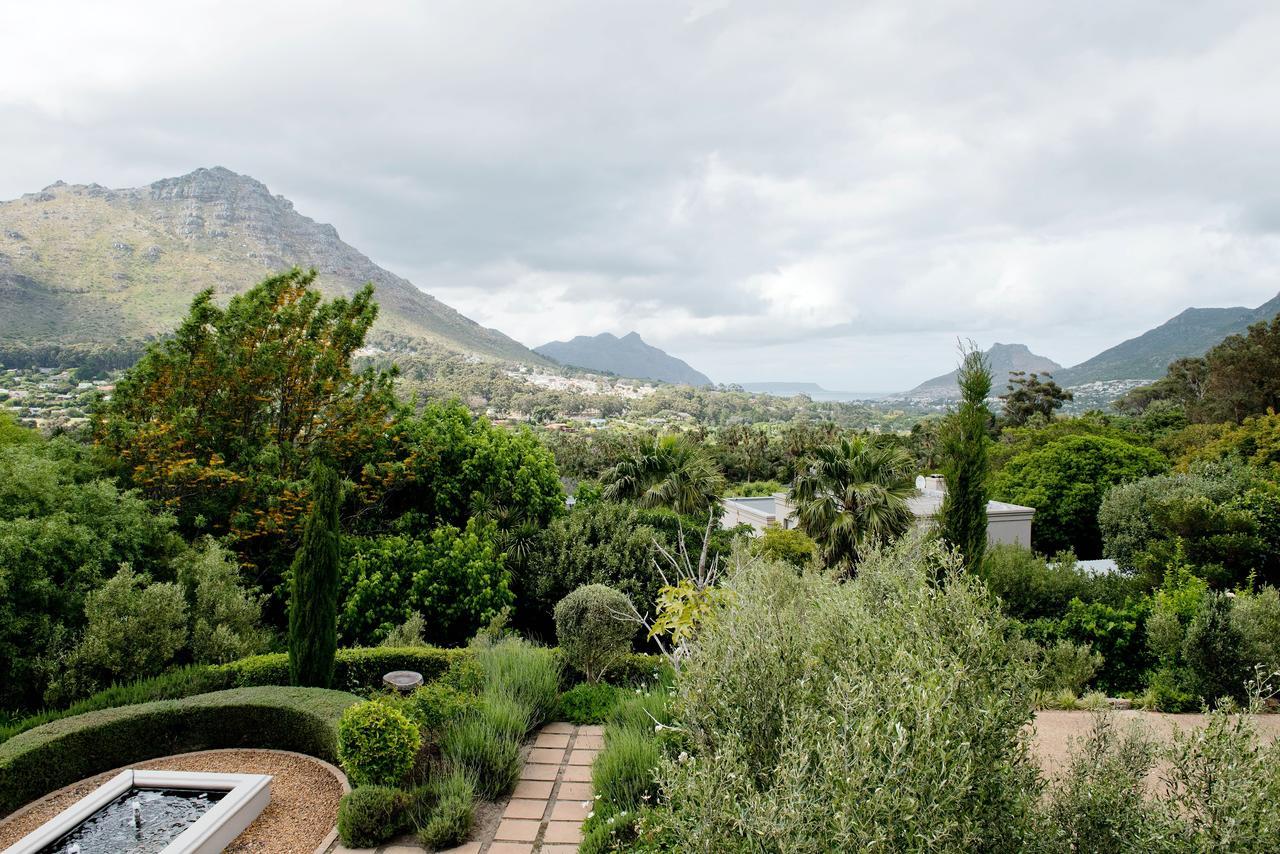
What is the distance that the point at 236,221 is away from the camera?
81.3 meters

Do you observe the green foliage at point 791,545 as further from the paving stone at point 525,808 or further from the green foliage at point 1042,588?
the paving stone at point 525,808

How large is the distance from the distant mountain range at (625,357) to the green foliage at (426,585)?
134 meters

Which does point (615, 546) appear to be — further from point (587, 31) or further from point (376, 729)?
Result: point (587, 31)

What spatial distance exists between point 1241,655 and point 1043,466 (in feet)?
51.0

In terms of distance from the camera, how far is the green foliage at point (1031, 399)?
143 ft

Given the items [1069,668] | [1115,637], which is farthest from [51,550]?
[1115,637]

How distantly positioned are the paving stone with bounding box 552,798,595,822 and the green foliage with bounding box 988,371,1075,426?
44313mm

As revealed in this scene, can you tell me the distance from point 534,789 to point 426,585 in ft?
18.2

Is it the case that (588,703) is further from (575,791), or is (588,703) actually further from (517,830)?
(517,830)

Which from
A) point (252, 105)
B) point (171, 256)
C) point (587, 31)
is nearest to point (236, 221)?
point (171, 256)

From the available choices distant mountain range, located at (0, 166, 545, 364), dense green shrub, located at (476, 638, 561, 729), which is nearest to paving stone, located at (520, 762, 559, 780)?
dense green shrub, located at (476, 638, 561, 729)

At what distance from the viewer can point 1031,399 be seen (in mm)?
44500

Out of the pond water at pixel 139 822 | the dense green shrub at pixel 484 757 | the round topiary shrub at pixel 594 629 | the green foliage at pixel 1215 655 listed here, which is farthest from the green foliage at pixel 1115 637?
the pond water at pixel 139 822

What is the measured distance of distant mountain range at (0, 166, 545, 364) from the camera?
135 feet
